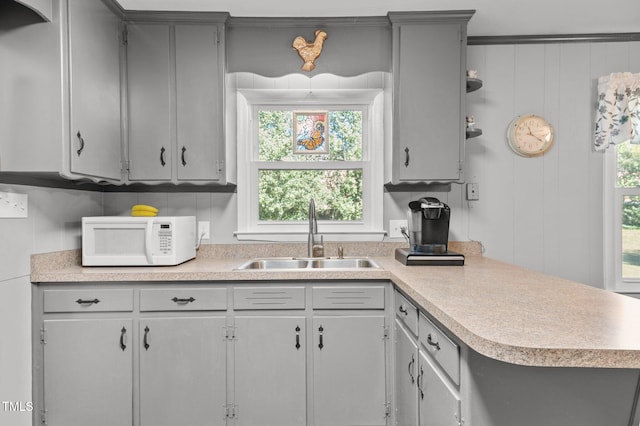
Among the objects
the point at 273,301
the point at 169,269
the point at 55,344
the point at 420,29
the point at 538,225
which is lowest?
the point at 55,344

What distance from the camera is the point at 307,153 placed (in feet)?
9.04

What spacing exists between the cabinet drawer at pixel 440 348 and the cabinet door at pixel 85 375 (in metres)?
1.49

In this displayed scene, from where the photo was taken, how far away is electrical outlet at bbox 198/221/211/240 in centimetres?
266

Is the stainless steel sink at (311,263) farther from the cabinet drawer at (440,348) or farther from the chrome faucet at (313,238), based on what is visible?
the cabinet drawer at (440,348)

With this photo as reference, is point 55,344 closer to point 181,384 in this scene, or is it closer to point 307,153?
point 181,384

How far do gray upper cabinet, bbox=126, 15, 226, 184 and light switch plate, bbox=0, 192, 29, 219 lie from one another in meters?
0.58

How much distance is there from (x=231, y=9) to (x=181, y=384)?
2.12 m

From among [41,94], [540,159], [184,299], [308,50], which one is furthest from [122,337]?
[540,159]

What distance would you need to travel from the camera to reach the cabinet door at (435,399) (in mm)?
Answer: 1231

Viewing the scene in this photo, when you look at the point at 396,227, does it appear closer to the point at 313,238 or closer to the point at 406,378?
the point at 313,238

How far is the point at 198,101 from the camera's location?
240 cm

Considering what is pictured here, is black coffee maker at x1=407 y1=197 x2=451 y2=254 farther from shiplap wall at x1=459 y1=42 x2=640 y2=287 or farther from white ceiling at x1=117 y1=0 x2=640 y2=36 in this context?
white ceiling at x1=117 y1=0 x2=640 y2=36

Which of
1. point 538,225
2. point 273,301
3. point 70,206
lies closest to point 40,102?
point 70,206

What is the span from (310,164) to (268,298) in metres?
1.05
